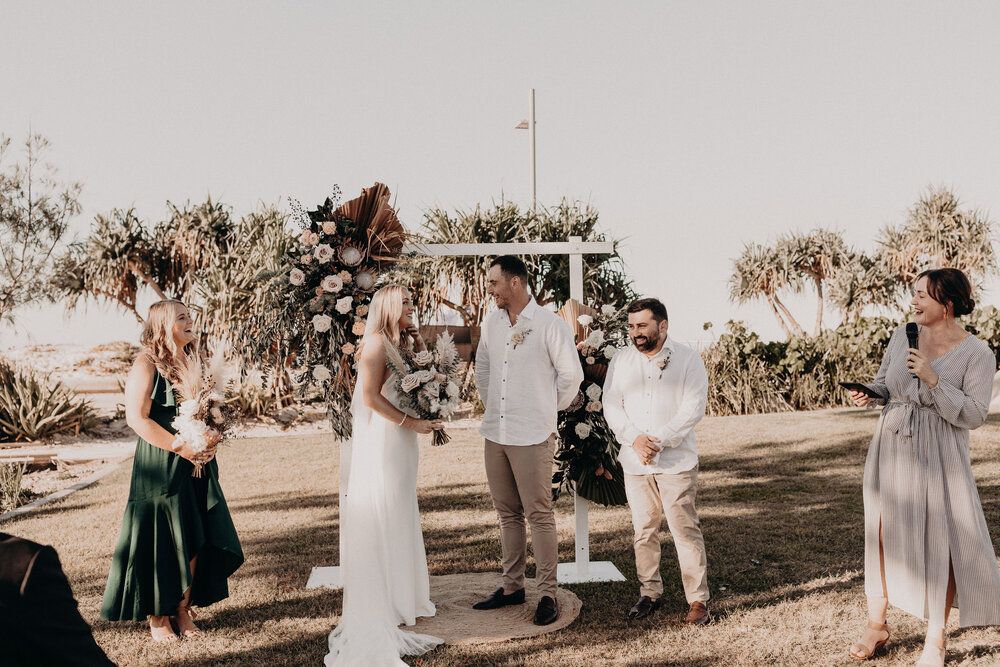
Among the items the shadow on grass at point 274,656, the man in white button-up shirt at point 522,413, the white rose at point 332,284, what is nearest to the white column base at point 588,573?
the man in white button-up shirt at point 522,413

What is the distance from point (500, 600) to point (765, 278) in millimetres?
28598

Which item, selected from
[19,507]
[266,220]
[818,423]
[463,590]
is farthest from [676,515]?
[266,220]

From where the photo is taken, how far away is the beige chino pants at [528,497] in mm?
5344

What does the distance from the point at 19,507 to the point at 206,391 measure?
21.6 ft

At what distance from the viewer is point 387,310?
509 cm

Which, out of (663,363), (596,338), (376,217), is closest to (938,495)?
(663,363)

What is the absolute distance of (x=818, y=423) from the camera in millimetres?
14625

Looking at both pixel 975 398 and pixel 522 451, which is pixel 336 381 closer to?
pixel 522 451

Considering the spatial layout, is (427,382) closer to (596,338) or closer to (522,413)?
(522,413)

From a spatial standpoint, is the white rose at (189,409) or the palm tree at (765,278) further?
the palm tree at (765,278)

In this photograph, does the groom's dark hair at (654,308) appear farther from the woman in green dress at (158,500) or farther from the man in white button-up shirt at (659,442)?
the woman in green dress at (158,500)

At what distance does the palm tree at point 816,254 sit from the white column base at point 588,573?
88.3ft

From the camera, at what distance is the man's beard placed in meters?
5.23

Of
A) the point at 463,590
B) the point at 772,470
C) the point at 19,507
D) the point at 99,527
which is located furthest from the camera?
the point at 772,470
